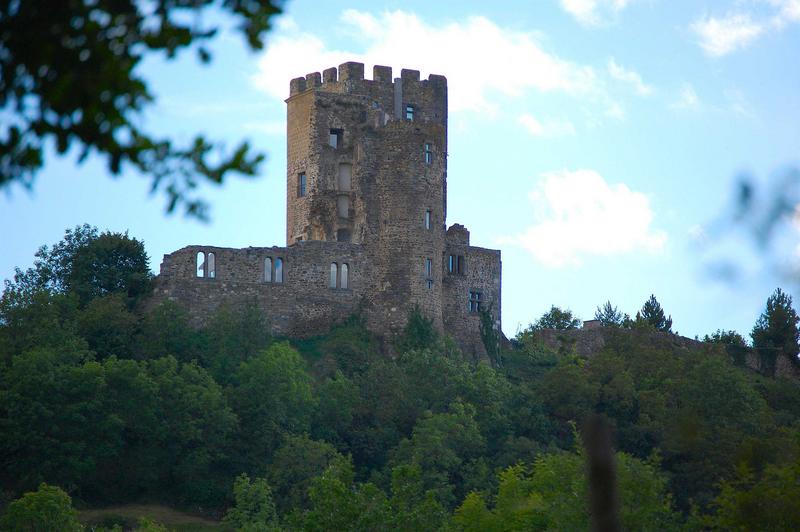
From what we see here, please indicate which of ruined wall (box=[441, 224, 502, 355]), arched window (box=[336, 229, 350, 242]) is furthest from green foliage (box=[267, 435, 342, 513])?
arched window (box=[336, 229, 350, 242])

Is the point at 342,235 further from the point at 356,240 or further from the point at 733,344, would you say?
the point at 733,344

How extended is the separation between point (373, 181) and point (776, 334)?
24452 mm

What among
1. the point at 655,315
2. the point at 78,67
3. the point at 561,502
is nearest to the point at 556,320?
the point at 655,315

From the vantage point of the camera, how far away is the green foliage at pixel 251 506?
4544cm

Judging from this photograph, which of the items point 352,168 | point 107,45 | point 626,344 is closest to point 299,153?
point 352,168

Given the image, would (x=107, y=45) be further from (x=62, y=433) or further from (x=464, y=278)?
(x=464, y=278)

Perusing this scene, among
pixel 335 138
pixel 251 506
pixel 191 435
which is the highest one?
pixel 335 138

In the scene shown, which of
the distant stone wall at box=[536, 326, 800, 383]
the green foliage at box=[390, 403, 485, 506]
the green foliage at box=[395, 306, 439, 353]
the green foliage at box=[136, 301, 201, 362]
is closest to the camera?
the green foliage at box=[390, 403, 485, 506]

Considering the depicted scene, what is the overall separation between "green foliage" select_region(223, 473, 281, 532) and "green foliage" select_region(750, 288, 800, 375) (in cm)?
2976

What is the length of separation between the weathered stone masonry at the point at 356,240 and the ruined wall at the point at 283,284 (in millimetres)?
35

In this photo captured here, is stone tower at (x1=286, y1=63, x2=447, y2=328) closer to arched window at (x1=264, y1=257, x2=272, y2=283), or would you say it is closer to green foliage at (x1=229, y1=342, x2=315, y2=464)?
arched window at (x1=264, y1=257, x2=272, y2=283)

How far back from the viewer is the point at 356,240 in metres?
56.4

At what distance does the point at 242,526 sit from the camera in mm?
44844

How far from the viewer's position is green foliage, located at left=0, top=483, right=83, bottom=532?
42.5 meters
